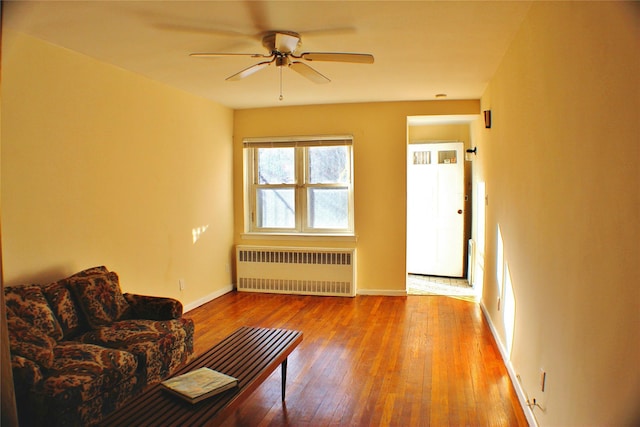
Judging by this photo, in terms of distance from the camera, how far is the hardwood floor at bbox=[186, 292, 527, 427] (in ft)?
8.13

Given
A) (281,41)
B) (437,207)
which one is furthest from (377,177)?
(281,41)

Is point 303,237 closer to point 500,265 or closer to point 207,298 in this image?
point 207,298

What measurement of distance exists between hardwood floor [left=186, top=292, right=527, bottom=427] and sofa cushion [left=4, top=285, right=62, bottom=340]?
1197 millimetres

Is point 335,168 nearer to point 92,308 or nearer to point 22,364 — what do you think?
point 92,308

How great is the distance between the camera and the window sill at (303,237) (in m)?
5.39

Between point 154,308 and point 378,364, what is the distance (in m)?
1.75

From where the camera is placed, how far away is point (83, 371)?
225cm

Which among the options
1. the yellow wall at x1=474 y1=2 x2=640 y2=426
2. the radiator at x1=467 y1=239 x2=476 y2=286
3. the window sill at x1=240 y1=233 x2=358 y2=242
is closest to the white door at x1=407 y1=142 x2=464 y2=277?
the radiator at x1=467 y1=239 x2=476 y2=286

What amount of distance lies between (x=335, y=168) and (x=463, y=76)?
202 cm

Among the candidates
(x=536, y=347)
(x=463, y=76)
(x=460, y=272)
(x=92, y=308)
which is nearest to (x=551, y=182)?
(x=536, y=347)

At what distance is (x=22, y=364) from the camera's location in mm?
2084

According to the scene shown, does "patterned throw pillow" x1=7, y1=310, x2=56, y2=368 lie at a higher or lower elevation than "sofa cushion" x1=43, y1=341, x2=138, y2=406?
higher

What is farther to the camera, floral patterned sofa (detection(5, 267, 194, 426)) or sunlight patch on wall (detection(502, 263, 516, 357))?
sunlight patch on wall (detection(502, 263, 516, 357))

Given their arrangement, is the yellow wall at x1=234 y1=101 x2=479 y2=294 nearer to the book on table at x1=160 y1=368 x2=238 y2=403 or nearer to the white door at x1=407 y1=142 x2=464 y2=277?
the white door at x1=407 y1=142 x2=464 y2=277
